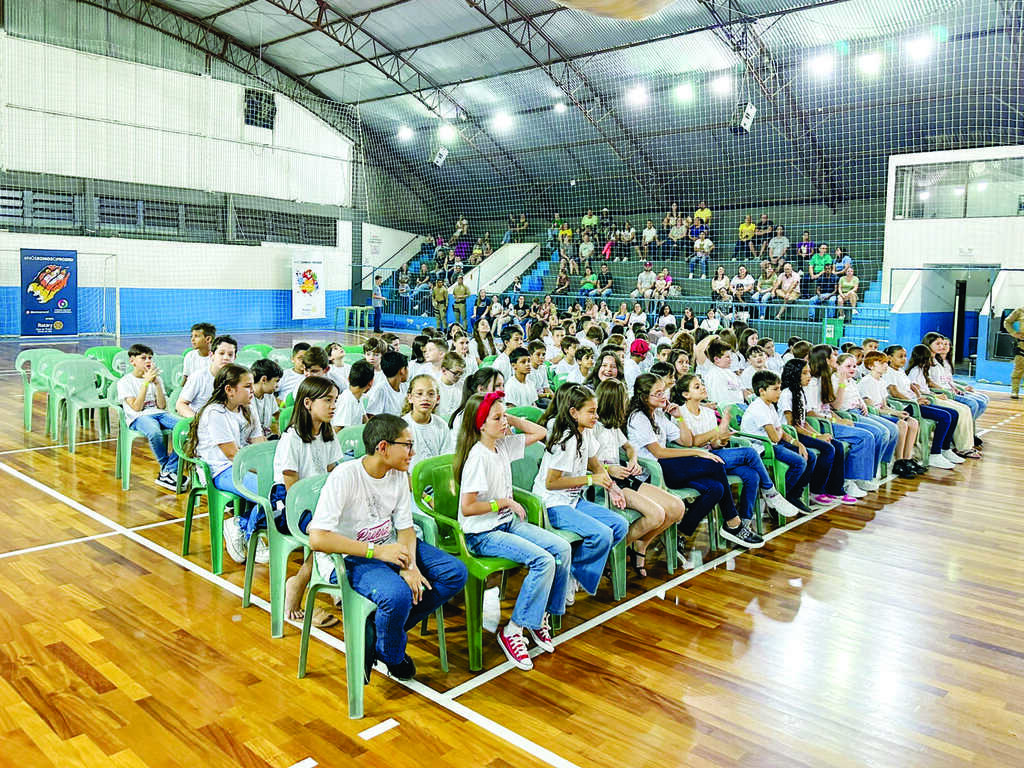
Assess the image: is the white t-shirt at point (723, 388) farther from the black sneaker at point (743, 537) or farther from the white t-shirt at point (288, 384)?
the white t-shirt at point (288, 384)

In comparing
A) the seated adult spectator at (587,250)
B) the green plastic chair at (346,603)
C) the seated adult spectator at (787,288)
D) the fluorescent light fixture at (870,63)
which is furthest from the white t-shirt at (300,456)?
the seated adult spectator at (587,250)

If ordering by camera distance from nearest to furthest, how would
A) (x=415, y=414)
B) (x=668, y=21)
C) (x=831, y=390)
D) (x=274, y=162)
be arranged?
(x=415, y=414) → (x=831, y=390) → (x=668, y=21) → (x=274, y=162)

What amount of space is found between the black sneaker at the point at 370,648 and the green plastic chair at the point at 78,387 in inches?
196

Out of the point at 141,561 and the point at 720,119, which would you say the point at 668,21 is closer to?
the point at 720,119

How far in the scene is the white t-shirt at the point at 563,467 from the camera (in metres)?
4.32

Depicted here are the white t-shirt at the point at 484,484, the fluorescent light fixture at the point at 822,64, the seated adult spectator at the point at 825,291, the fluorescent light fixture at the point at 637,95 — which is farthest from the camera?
the fluorescent light fixture at the point at 637,95

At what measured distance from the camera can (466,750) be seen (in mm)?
2984

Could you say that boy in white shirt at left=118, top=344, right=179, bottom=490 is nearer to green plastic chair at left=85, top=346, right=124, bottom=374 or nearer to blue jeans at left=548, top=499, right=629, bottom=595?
green plastic chair at left=85, top=346, right=124, bottom=374

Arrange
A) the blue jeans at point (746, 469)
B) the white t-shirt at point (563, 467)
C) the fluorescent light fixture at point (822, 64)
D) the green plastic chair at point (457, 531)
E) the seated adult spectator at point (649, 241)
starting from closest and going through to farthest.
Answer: the green plastic chair at point (457, 531), the white t-shirt at point (563, 467), the blue jeans at point (746, 469), the fluorescent light fixture at point (822, 64), the seated adult spectator at point (649, 241)

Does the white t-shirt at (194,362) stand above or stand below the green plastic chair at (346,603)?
above

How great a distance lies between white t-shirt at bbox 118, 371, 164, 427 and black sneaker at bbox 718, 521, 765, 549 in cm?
439

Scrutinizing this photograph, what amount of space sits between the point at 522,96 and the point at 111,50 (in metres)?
9.57

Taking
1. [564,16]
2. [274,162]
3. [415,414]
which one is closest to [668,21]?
[564,16]

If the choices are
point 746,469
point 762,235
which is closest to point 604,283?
point 762,235
